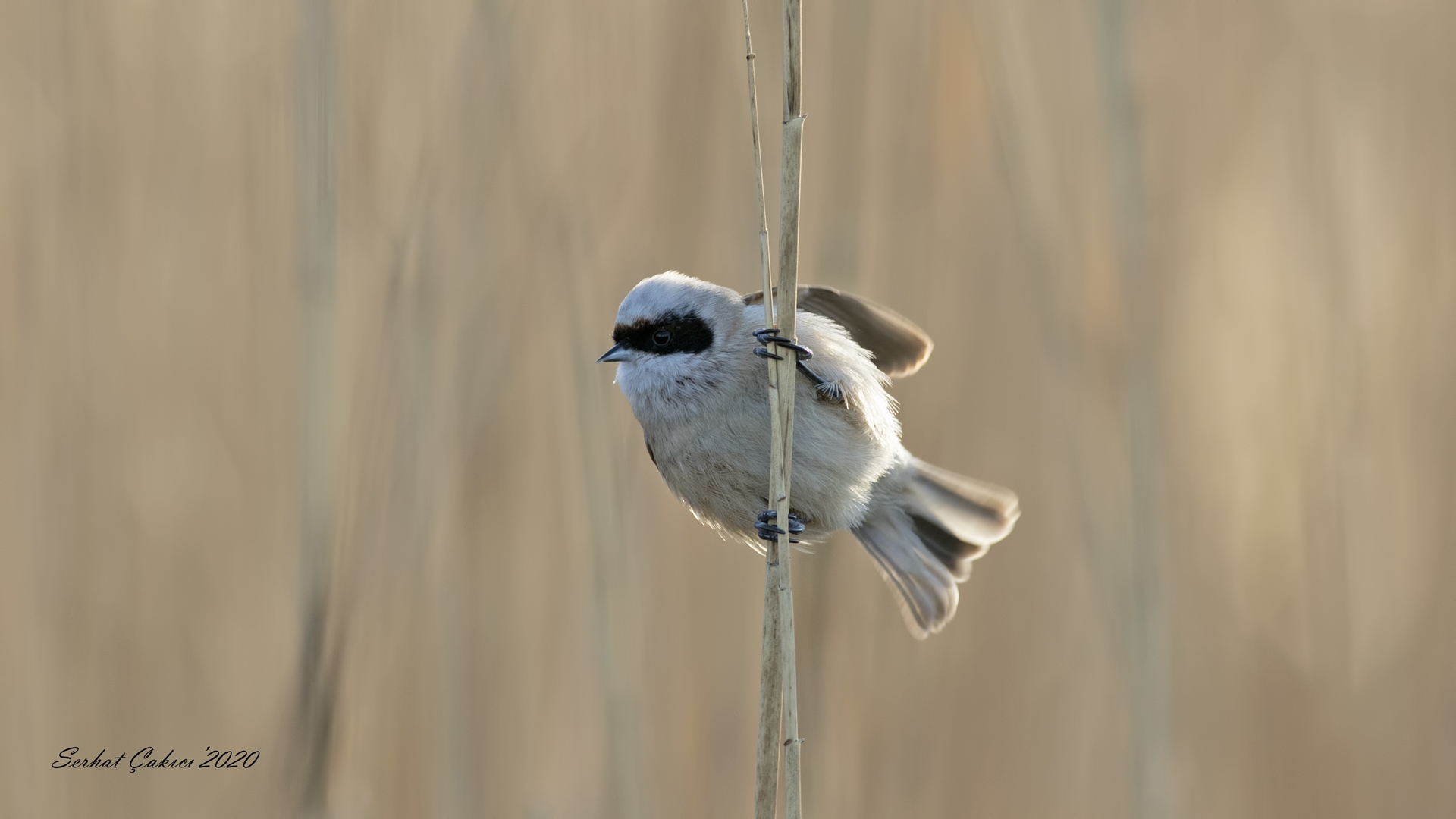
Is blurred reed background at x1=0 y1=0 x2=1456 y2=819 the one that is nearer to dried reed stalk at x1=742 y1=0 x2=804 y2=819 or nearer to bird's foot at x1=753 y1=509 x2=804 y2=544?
bird's foot at x1=753 y1=509 x2=804 y2=544

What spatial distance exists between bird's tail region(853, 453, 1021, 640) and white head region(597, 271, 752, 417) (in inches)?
24.1

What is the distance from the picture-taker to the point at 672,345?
2102mm

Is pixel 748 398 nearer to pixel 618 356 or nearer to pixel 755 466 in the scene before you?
pixel 755 466

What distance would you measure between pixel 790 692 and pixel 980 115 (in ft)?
6.01

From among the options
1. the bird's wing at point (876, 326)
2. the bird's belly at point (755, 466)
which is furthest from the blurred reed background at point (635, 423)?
the bird's belly at point (755, 466)

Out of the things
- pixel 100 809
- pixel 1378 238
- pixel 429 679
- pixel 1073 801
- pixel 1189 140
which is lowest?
pixel 1073 801

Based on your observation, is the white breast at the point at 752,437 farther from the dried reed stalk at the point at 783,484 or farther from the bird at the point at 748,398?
the dried reed stalk at the point at 783,484

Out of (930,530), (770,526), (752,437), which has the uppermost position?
(752,437)

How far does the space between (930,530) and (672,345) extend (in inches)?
35.2

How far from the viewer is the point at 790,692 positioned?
1.47 m

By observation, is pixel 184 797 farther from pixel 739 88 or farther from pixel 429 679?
pixel 739 88

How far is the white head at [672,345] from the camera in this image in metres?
2.06

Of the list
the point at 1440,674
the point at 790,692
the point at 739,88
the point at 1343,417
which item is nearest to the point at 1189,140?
the point at 1343,417

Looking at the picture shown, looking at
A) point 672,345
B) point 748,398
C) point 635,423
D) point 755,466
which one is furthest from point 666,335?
point 635,423
